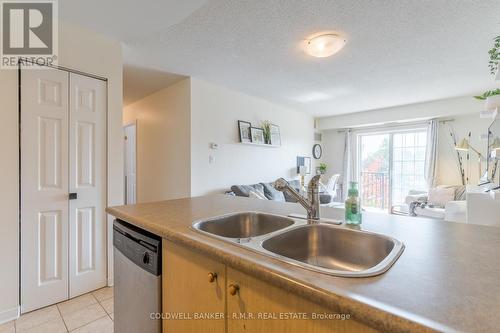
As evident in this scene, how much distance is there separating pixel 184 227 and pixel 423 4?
2.34 metres


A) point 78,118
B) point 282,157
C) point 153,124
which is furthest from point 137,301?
point 282,157

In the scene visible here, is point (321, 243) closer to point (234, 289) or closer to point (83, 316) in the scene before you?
point (234, 289)

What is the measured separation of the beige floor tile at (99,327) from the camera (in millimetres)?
1643

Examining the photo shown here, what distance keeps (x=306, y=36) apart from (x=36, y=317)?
3.28m

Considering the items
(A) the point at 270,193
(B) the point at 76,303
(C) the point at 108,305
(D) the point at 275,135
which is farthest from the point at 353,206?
(D) the point at 275,135

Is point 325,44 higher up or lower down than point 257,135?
higher up

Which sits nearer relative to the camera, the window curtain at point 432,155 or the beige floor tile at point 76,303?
the beige floor tile at point 76,303

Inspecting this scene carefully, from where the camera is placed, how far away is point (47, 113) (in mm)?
1894

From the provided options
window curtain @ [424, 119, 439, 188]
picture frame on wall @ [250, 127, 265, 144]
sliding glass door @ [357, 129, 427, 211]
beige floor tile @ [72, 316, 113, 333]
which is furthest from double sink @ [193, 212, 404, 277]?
window curtain @ [424, 119, 439, 188]

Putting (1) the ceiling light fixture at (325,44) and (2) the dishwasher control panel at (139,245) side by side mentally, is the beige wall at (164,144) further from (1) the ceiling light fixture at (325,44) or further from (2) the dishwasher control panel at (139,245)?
(2) the dishwasher control panel at (139,245)

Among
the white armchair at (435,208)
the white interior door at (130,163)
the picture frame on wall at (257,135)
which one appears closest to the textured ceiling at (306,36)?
the picture frame on wall at (257,135)

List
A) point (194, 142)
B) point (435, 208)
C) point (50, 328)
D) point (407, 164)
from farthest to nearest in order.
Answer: point (407, 164)
point (435, 208)
point (194, 142)
point (50, 328)

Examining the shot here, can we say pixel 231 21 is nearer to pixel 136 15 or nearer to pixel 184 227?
pixel 136 15

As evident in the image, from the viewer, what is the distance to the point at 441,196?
13.8 feet
